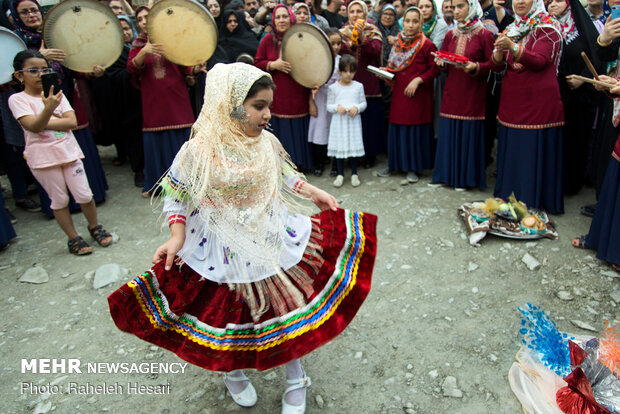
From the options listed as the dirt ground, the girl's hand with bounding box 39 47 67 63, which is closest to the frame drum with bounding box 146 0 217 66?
the girl's hand with bounding box 39 47 67 63

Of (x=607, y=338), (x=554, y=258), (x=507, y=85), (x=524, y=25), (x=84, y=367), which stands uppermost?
(x=524, y=25)

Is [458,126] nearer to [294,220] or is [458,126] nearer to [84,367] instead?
[294,220]

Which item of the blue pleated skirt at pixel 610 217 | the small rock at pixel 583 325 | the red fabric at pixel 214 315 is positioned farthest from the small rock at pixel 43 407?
the blue pleated skirt at pixel 610 217

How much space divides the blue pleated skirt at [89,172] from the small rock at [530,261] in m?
4.35

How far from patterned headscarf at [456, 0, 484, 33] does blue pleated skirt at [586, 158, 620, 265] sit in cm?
192

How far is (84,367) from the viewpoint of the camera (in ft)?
8.66

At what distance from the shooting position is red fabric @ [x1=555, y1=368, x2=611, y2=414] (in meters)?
1.88

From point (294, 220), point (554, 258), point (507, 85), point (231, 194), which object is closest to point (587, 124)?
point (507, 85)

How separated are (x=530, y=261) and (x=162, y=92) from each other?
12.8ft

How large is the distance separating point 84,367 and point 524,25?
4.17m

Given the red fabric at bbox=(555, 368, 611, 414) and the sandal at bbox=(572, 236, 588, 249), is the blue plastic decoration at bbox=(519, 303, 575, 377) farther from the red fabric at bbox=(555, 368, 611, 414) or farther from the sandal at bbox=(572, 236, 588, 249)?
the sandal at bbox=(572, 236, 588, 249)

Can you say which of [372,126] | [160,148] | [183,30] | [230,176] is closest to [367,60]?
[372,126]
